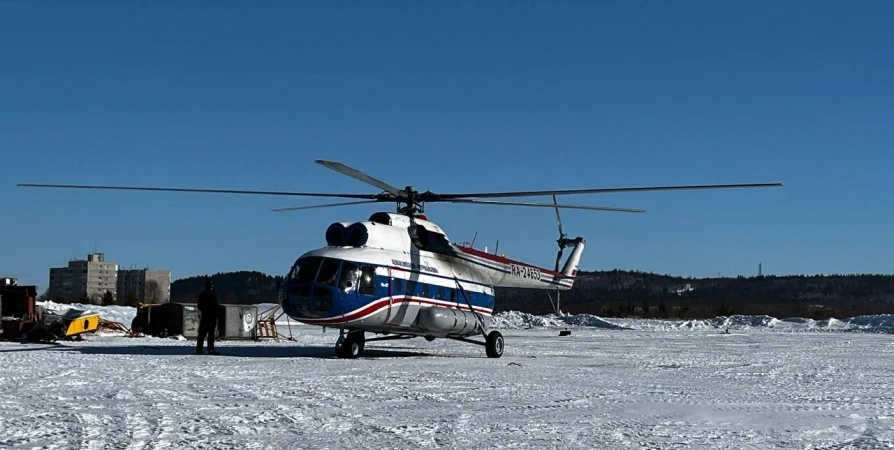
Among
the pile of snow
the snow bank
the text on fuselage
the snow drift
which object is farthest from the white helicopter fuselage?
the pile of snow

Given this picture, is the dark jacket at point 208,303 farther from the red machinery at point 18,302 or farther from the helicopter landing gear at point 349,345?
the red machinery at point 18,302

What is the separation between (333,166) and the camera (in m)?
19.5

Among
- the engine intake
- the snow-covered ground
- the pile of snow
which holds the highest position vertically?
the engine intake

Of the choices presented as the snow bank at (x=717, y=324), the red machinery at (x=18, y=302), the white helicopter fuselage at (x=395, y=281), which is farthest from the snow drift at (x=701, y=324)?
the white helicopter fuselage at (x=395, y=281)

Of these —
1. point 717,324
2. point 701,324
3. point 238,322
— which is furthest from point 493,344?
point 717,324

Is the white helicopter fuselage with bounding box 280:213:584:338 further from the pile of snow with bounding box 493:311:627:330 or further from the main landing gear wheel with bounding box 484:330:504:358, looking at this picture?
the pile of snow with bounding box 493:311:627:330

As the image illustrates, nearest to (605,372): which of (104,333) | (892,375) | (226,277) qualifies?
(892,375)

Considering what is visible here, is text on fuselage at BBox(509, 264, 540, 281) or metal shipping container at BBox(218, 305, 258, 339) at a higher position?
text on fuselage at BBox(509, 264, 540, 281)

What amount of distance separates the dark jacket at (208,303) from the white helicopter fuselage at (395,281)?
2.31 metres

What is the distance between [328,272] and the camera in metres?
20.5

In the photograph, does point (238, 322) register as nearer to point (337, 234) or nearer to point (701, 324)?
point (337, 234)

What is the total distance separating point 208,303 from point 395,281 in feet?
14.7

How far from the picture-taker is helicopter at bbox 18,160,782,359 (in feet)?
67.2

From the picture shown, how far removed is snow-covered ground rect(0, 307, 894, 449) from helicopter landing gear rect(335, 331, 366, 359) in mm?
618
